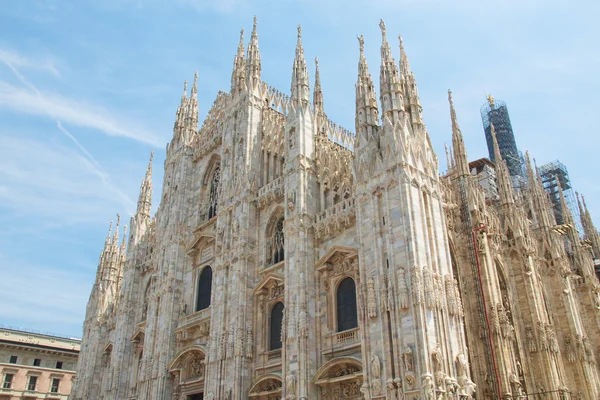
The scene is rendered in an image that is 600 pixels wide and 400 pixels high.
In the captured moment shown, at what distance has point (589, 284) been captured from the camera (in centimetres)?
3600

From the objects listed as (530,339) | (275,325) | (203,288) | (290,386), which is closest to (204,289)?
(203,288)

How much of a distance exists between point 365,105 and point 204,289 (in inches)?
604

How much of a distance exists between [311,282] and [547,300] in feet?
53.0

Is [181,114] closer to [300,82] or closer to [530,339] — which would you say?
[300,82]

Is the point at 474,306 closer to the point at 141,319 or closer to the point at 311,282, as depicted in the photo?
the point at 311,282

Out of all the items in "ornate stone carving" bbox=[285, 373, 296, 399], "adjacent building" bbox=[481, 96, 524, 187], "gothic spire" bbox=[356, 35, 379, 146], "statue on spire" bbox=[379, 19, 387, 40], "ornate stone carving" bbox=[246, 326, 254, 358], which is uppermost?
"adjacent building" bbox=[481, 96, 524, 187]

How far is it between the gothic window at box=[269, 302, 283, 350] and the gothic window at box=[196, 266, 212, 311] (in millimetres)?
6150

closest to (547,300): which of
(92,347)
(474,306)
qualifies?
(474,306)

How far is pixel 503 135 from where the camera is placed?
62.5 m

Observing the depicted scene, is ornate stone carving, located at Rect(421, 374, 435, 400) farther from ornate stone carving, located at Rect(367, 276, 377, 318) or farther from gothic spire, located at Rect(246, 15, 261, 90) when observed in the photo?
gothic spire, located at Rect(246, 15, 261, 90)

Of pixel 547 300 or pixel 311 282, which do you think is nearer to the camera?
pixel 311 282

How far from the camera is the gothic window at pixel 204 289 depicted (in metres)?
32.6

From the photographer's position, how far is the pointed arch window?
2841cm

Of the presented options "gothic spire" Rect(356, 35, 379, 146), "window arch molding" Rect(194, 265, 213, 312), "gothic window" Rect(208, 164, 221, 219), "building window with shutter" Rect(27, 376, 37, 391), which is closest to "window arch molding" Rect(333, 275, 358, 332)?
"gothic spire" Rect(356, 35, 379, 146)
